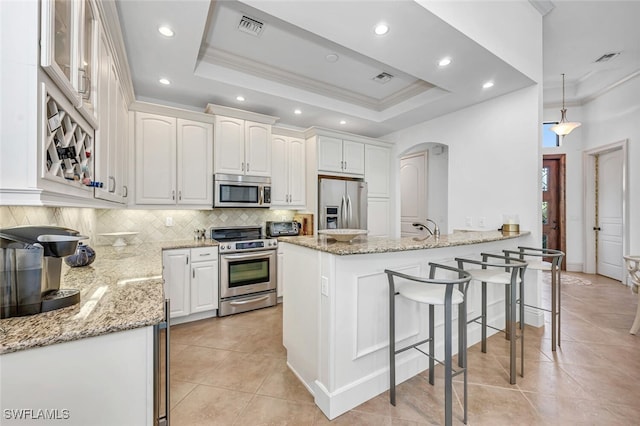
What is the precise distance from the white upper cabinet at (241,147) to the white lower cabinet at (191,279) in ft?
3.58

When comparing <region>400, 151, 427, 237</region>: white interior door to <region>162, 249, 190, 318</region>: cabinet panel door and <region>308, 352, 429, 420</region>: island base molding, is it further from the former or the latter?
<region>162, 249, 190, 318</region>: cabinet panel door

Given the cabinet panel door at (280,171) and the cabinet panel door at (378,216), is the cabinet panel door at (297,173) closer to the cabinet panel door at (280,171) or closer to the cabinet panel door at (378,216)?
the cabinet panel door at (280,171)

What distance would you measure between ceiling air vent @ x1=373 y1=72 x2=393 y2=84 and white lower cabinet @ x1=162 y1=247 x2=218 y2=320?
9.55 feet

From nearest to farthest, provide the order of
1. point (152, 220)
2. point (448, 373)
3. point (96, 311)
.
Result: point (96, 311) → point (448, 373) → point (152, 220)

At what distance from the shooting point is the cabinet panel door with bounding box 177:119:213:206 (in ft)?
10.8

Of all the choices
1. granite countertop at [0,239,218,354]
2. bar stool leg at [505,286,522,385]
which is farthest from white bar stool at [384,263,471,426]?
granite countertop at [0,239,218,354]

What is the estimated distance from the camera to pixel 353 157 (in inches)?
176

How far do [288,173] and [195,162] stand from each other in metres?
1.29

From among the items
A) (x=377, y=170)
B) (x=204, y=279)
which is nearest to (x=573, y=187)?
(x=377, y=170)

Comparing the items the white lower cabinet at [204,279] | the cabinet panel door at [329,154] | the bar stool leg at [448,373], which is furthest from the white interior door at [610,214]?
the white lower cabinet at [204,279]

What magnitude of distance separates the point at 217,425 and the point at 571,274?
6310mm

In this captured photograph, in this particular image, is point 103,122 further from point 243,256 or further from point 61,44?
point 243,256

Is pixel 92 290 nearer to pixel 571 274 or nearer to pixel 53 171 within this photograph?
pixel 53 171

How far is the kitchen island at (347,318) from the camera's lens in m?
1.71
